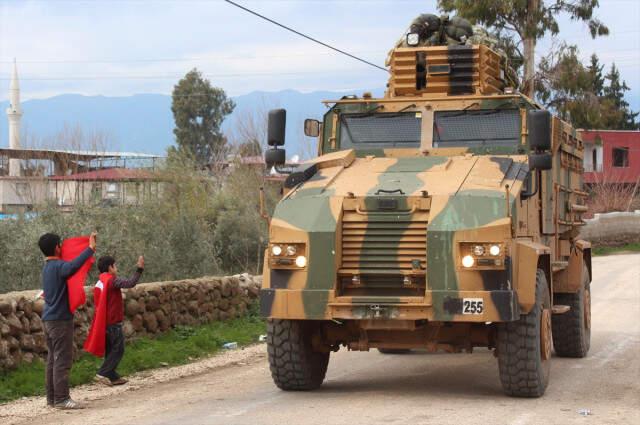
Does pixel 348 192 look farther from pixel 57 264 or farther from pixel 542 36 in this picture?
pixel 542 36

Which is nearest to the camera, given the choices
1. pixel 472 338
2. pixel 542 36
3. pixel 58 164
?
pixel 472 338

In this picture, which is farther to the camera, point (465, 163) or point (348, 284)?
point (465, 163)

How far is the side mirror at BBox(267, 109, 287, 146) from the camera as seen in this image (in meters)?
11.4

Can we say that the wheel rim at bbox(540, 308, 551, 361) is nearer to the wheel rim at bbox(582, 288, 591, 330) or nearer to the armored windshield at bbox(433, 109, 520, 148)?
the armored windshield at bbox(433, 109, 520, 148)

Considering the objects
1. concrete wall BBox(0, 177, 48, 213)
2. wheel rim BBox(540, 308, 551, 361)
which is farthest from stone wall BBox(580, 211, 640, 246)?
wheel rim BBox(540, 308, 551, 361)

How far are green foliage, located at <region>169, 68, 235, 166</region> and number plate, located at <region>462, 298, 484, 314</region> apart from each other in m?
68.6

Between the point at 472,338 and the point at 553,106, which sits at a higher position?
the point at 553,106

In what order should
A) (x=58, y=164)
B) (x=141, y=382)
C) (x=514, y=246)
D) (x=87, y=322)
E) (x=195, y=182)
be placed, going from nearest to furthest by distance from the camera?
(x=514, y=246), (x=141, y=382), (x=87, y=322), (x=195, y=182), (x=58, y=164)

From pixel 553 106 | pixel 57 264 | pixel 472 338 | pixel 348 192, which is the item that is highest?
pixel 553 106

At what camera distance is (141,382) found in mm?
12070

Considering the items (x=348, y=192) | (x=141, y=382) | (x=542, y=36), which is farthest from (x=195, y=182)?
(x=348, y=192)

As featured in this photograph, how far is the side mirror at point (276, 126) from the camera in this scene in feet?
37.4

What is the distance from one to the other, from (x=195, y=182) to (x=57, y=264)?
757 inches

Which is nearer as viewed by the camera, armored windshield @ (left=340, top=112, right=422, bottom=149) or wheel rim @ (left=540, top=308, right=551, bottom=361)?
wheel rim @ (left=540, top=308, right=551, bottom=361)
